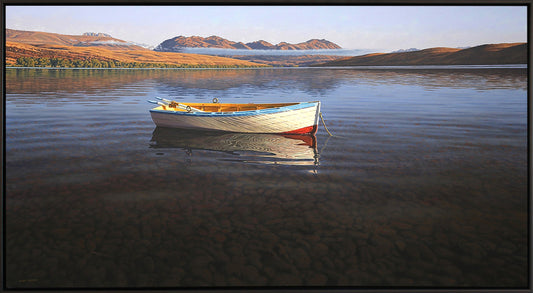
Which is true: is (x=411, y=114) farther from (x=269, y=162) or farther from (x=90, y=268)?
(x=90, y=268)

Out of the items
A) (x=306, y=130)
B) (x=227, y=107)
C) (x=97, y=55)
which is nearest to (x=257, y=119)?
(x=306, y=130)

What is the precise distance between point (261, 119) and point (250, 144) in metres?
1.58

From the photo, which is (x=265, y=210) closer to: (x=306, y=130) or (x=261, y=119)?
(x=261, y=119)

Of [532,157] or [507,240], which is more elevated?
[532,157]

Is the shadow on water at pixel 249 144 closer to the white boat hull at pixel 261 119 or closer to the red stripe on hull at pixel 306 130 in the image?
the red stripe on hull at pixel 306 130

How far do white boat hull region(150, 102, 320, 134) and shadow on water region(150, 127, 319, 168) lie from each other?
13.2 inches

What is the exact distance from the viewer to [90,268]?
5.85 metres

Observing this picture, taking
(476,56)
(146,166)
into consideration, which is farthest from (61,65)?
(146,166)

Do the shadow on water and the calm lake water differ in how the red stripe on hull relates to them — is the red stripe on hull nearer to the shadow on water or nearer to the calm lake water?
the shadow on water

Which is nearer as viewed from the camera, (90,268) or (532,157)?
(532,157)

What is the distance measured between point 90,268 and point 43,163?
783 cm

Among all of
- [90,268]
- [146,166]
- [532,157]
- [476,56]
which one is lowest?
[90,268]

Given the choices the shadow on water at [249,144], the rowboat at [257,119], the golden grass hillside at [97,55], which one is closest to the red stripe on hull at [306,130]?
the rowboat at [257,119]

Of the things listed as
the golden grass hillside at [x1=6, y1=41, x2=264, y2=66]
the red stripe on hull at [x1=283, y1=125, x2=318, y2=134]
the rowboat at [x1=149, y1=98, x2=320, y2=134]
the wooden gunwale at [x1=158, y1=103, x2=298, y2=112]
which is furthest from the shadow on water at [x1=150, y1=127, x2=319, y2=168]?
the golden grass hillside at [x1=6, y1=41, x2=264, y2=66]
